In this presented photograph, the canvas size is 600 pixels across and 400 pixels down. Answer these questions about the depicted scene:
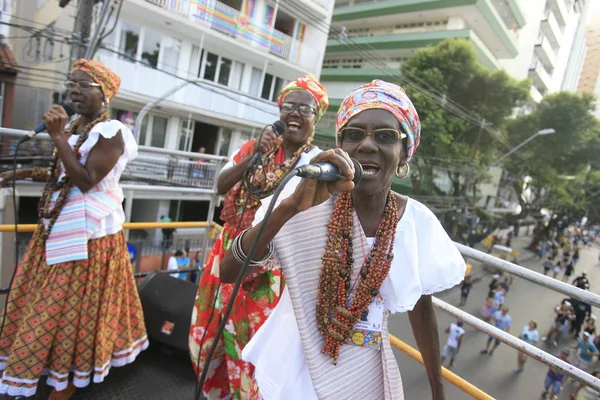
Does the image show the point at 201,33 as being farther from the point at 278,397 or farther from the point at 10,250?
the point at 278,397

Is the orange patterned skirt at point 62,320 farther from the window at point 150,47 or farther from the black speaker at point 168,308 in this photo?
the window at point 150,47

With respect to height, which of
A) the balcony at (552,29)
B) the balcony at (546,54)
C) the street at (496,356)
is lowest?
the street at (496,356)

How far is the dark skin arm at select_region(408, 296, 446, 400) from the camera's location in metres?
1.39

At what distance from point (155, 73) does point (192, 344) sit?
45.5ft

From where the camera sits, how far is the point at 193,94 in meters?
15.0

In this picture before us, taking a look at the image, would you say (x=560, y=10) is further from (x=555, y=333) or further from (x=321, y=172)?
(x=321, y=172)

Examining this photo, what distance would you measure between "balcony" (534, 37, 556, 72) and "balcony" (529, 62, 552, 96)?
2.73 ft

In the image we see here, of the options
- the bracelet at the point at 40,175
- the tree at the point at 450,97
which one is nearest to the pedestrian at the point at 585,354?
the tree at the point at 450,97

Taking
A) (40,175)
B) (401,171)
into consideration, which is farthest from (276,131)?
(40,175)

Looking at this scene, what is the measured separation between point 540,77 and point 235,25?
42.0 m

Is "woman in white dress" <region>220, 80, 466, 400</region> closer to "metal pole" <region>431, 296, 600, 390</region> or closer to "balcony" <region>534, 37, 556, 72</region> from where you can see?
"metal pole" <region>431, 296, 600, 390</region>

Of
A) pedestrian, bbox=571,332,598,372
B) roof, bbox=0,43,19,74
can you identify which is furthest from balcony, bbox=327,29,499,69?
pedestrian, bbox=571,332,598,372

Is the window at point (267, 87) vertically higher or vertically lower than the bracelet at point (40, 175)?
higher

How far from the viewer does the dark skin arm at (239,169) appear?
6.39 feet
